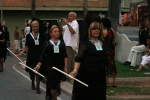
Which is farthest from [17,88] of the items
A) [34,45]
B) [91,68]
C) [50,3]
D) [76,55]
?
[50,3]

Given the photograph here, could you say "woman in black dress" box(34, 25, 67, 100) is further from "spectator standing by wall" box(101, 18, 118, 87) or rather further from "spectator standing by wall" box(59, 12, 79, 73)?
"spectator standing by wall" box(59, 12, 79, 73)

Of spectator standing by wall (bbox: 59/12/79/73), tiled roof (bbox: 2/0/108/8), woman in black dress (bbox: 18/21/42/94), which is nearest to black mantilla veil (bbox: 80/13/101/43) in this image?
woman in black dress (bbox: 18/21/42/94)

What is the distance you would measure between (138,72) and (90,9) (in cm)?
2684

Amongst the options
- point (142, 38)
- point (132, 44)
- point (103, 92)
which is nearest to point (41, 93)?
point (103, 92)

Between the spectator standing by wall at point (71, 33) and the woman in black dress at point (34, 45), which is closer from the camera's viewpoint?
the woman in black dress at point (34, 45)

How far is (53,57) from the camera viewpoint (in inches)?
354

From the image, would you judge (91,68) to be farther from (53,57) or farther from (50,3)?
(50,3)

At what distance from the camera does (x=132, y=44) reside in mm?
18391

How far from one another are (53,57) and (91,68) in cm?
205

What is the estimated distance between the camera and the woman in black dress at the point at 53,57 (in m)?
8.96

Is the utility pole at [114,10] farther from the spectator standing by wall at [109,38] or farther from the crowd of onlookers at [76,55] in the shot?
the spectator standing by wall at [109,38]

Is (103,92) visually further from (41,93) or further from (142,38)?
(142,38)

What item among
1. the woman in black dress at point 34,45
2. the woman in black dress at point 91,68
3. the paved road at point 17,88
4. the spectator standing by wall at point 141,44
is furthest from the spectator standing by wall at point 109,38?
the spectator standing by wall at point 141,44

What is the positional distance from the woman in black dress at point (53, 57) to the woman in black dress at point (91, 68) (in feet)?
6.20
